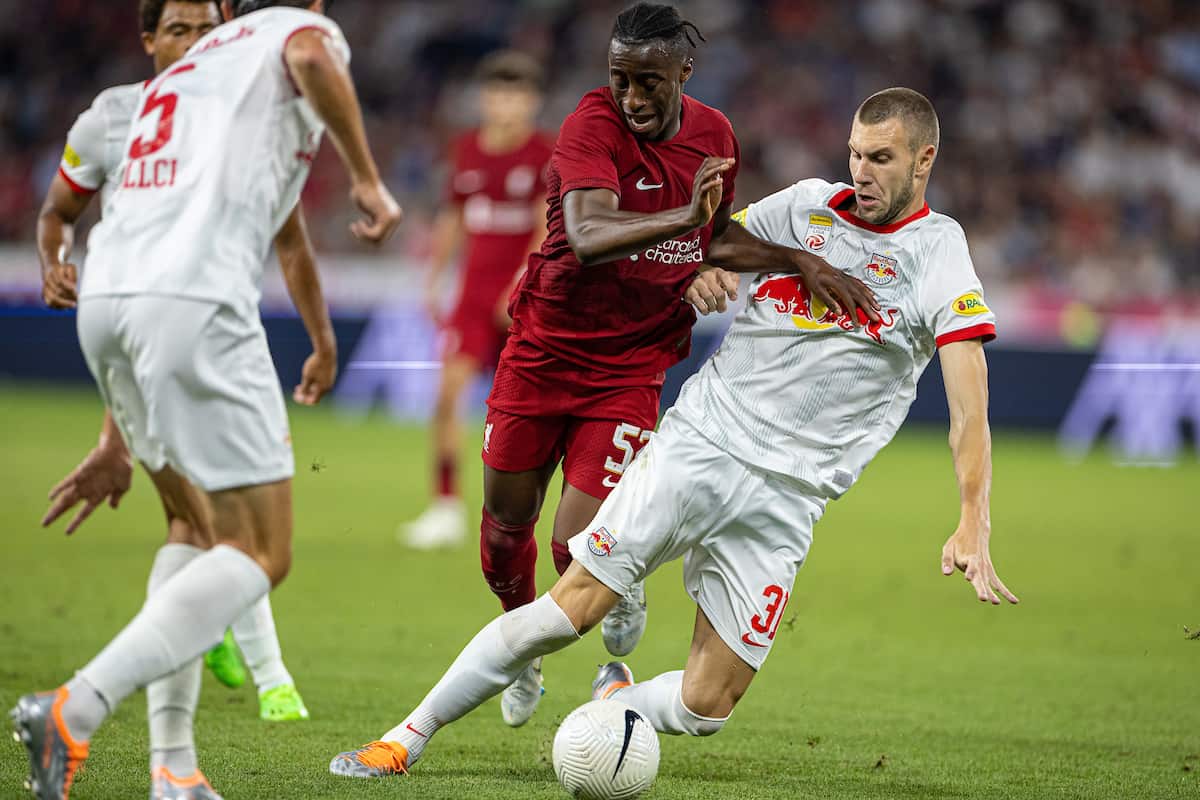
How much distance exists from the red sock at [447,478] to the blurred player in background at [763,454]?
17.7ft

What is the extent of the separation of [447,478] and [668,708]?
5602 millimetres

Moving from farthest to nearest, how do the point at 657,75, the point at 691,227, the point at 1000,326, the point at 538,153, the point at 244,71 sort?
1. the point at 1000,326
2. the point at 538,153
3. the point at 657,75
4. the point at 691,227
5. the point at 244,71

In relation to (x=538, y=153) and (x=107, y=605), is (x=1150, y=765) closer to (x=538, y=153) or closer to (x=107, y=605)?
(x=107, y=605)

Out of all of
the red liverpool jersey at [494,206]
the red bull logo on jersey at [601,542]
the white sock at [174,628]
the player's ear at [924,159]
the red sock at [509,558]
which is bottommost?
the red liverpool jersey at [494,206]

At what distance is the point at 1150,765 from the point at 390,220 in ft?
10.6

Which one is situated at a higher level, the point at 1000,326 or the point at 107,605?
the point at 107,605

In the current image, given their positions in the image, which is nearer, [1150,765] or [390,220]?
[390,220]

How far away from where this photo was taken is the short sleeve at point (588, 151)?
14.8ft

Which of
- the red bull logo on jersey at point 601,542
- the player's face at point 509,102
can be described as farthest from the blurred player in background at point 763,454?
the player's face at point 509,102

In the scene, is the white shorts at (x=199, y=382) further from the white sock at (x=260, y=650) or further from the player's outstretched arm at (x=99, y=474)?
the white sock at (x=260, y=650)

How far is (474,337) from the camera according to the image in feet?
34.6

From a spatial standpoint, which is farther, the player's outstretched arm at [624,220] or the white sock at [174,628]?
the player's outstretched arm at [624,220]

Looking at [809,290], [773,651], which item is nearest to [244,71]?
[809,290]

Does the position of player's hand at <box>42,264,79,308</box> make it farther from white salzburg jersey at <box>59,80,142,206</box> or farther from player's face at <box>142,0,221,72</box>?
player's face at <box>142,0,221,72</box>
